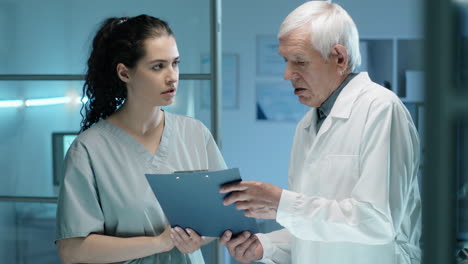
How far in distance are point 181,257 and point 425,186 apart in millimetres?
1456

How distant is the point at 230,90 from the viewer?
5922 mm

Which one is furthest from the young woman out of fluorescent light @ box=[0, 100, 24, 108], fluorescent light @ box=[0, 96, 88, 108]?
fluorescent light @ box=[0, 100, 24, 108]

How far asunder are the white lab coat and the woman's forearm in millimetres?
428

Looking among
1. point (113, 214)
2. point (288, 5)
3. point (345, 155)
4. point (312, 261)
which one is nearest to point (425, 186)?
point (345, 155)

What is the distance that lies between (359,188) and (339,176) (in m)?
0.11

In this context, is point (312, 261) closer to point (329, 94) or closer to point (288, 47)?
point (329, 94)

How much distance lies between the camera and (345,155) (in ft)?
5.03

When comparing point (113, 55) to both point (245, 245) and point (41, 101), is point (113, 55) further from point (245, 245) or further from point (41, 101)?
point (41, 101)

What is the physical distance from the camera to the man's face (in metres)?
1.58

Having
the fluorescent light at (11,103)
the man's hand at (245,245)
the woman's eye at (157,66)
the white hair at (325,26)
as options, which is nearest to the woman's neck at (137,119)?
the woman's eye at (157,66)

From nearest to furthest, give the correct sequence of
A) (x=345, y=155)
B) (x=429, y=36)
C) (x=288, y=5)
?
(x=429, y=36), (x=345, y=155), (x=288, y=5)

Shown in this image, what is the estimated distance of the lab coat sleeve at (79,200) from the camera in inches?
71.2

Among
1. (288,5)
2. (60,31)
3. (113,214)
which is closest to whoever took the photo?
(113,214)

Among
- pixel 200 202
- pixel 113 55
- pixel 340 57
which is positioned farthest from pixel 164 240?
pixel 340 57
